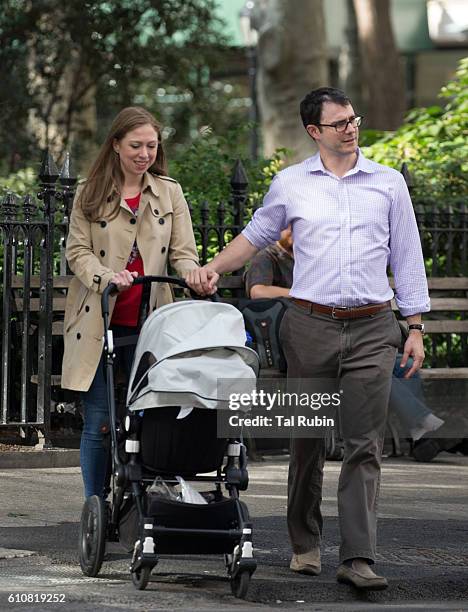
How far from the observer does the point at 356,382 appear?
635 centimetres

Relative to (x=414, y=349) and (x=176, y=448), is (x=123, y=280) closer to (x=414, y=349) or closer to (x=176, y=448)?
(x=176, y=448)

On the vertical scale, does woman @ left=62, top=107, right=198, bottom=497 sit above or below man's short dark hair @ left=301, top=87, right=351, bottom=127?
below

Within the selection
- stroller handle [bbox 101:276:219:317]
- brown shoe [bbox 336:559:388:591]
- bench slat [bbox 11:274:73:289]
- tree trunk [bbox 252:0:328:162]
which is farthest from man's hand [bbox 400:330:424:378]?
tree trunk [bbox 252:0:328:162]

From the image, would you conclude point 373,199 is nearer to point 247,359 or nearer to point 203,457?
point 247,359

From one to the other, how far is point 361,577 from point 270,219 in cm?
157

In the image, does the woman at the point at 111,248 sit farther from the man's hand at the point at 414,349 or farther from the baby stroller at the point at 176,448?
the man's hand at the point at 414,349

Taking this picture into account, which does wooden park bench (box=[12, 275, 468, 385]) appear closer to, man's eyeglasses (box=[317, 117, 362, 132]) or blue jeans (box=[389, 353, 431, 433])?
blue jeans (box=[389, 353, 431, 433])

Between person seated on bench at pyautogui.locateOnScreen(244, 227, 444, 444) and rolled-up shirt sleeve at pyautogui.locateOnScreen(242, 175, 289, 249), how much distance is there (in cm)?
293

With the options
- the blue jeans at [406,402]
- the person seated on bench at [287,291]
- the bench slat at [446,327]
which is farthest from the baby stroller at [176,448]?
the bench slat at [446,327]

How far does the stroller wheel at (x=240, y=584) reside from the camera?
5.86 m

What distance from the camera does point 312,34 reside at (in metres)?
19.5

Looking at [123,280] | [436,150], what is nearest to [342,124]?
[123,280]

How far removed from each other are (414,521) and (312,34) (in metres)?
12.3

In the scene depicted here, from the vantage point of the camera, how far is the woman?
6.59 meters
